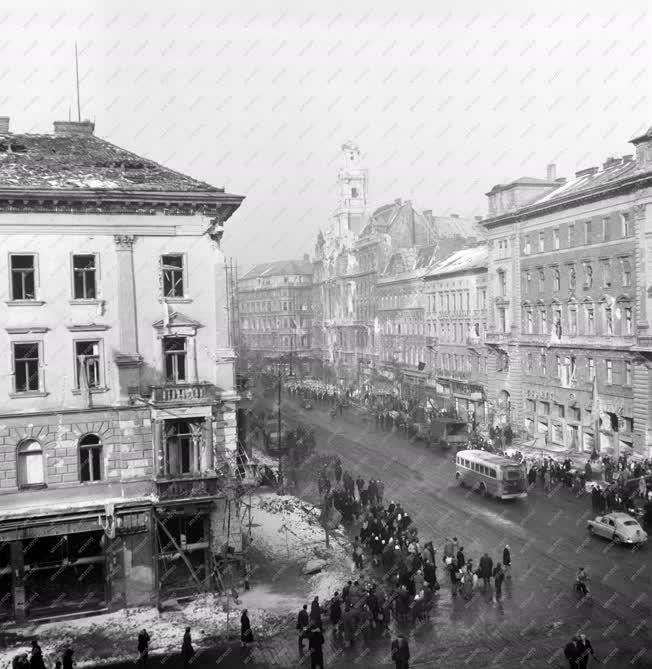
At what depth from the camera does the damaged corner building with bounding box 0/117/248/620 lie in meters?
25.1

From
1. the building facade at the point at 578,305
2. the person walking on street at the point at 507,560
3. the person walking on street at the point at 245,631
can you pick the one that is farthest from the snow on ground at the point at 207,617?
the building facade at the point at 578,305

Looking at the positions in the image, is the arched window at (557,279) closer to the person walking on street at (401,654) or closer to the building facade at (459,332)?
the building facade at (459,332)

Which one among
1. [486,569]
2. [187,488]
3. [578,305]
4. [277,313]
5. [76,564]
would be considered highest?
[277,313]

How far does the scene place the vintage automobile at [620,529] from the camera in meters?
28.8

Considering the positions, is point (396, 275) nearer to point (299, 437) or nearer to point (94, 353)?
point (299, 437)

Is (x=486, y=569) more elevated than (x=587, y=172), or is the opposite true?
(x=587, y=172)

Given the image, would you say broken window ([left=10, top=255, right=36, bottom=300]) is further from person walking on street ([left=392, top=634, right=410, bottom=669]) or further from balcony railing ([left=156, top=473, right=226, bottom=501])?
person walking on street ([left=392, top=634, right=410, bottom=669])

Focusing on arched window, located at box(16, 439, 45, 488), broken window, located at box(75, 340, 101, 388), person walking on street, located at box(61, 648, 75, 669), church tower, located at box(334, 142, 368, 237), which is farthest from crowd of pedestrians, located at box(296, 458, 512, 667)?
church tower, located at box(334, 142, 368, 237)

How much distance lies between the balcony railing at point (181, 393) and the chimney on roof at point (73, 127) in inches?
481

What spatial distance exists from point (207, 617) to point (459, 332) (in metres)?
46.4

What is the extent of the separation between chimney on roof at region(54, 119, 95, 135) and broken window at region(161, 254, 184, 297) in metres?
8.05

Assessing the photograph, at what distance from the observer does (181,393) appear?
25984mm

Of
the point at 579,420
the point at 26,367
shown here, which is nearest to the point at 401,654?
the point at 26,367

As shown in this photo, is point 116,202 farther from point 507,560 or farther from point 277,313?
point 277,313
